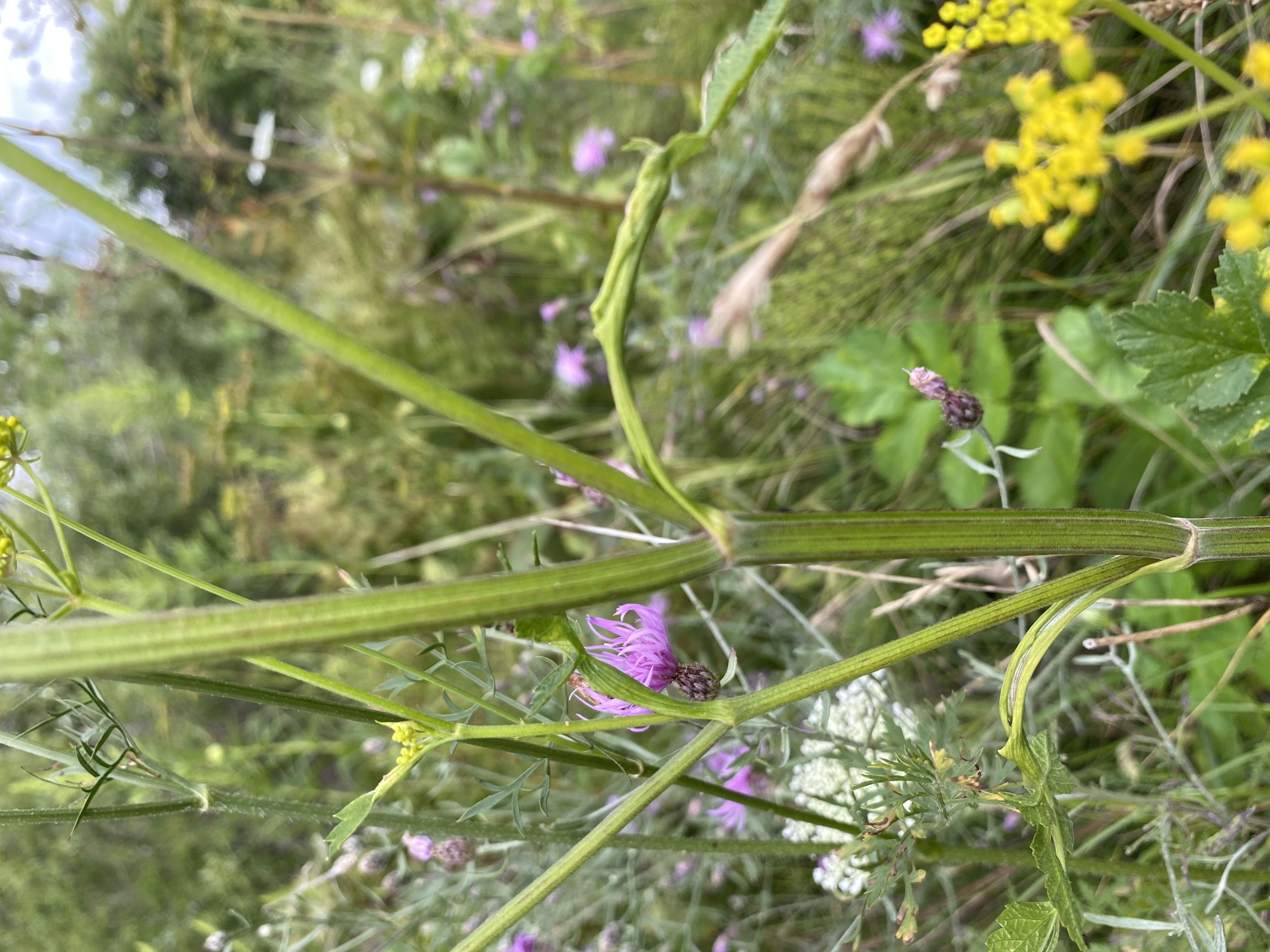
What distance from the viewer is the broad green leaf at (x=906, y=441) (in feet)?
3.00

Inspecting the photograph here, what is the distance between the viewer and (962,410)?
0.58 metres

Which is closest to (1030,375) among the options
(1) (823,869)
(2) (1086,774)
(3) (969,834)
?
(2) (1086,774)

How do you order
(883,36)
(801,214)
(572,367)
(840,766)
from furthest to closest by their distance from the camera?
(572,367)
(883,36)
(801,214)
(840,766)

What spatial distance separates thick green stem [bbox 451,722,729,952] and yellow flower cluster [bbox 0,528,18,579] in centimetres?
30

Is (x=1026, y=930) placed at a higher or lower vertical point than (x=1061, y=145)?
lower

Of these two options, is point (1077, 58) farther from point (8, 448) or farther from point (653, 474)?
point (8, 448)

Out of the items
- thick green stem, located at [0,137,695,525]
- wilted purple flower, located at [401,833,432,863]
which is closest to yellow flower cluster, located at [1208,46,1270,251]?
thick green stem, located at [0,137,695,525]

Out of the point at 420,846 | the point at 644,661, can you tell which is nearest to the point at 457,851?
the point at 420,846

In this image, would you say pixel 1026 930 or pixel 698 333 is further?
pixel 698 333

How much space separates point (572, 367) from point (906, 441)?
0.79 meters

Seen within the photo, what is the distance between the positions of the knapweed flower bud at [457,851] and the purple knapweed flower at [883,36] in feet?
3.98

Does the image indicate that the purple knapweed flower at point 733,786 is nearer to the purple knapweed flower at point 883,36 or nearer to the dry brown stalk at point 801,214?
the dry brown stalk at point 801,214

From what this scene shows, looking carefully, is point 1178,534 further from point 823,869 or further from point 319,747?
point 319,747

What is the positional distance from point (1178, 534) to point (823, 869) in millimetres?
449
